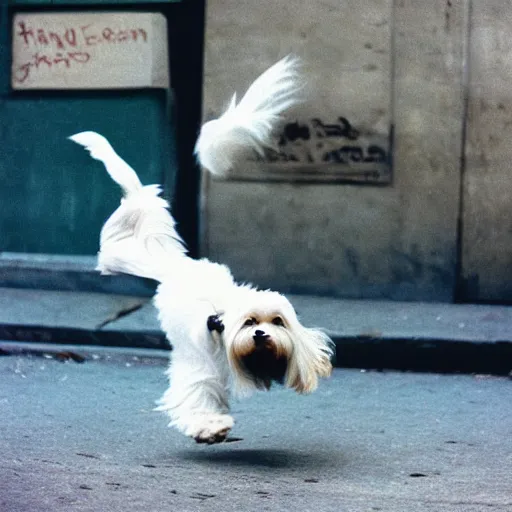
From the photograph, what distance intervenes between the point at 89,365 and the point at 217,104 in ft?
8.73

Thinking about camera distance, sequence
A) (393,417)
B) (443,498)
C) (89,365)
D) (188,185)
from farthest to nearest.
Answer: (188,185)
(89,365)
(393,417)
(443,498)

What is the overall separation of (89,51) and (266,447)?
5.12m

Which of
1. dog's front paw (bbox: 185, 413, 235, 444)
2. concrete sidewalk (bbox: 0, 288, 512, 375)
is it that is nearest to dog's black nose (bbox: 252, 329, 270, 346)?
dog's front paw (bbox: 185, 413, 235, 444)

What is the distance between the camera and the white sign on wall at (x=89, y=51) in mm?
10422

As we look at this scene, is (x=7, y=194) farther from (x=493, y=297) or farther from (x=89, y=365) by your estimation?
(x=493, y=297)

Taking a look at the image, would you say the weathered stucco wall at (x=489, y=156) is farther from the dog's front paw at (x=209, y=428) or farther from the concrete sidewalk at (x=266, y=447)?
the dog's front paw at (x=209, y=428)

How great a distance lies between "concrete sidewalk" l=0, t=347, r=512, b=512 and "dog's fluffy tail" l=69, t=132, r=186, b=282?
797 millimetres

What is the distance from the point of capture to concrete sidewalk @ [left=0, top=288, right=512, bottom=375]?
28.5 feet

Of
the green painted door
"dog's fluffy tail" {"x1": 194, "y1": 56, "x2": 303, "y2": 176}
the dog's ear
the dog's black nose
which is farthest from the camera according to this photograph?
the green painted door

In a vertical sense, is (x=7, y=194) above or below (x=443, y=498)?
above

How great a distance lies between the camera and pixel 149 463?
19.0 feet

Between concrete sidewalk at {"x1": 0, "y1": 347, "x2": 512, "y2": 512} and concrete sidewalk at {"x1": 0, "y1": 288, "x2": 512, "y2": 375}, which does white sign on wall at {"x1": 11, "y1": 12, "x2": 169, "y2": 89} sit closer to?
concrete sidewalk at {"x1": 0, "y1": 288, "x2": 512, "y2": 375}

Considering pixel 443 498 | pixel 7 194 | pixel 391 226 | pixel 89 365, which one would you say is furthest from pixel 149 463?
pixel 7 194

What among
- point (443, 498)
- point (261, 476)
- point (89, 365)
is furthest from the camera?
point (89, 365)
